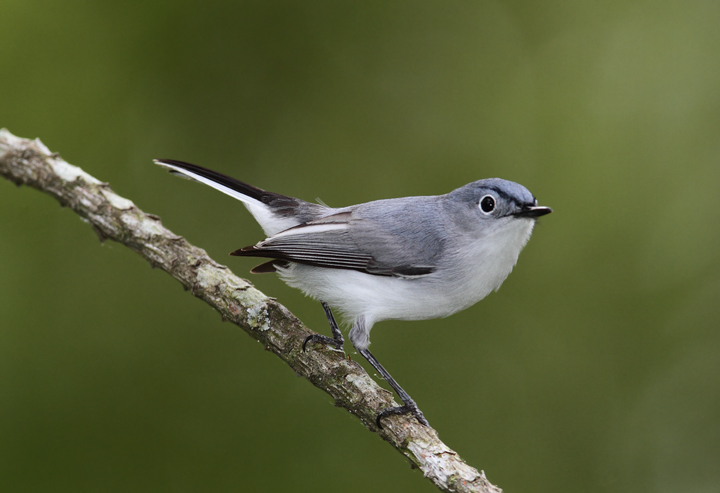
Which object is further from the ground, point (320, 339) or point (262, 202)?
point (262, 202)

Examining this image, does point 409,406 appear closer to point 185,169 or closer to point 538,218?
point 538,218

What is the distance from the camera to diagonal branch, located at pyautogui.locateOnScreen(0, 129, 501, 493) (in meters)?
2.23

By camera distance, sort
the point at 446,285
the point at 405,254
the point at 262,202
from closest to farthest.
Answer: the point at 446,285
the point at 405,254
the point at 262,202

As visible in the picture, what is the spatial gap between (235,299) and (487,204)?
128cm

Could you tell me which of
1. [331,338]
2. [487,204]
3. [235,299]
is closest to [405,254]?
[487,204]

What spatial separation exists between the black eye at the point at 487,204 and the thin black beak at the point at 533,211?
147 mm

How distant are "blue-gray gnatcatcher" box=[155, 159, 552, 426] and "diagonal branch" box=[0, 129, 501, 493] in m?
0.11

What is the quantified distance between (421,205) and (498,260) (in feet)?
1.64

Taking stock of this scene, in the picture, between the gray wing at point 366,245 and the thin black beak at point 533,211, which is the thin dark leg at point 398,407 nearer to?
the gray wing at point 366,245

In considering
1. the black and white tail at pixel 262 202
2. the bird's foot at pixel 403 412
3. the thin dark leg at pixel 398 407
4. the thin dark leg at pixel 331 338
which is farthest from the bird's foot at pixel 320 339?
the black and white tail at pixel 262 202

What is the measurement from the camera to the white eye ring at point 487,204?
102 inches

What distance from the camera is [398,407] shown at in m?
2.43

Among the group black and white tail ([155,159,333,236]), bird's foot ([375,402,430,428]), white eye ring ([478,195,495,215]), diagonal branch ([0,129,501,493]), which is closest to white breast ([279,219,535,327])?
white eye ring ([478,195,495,215])

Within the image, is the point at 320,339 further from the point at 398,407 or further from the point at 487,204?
the point at 487,204
